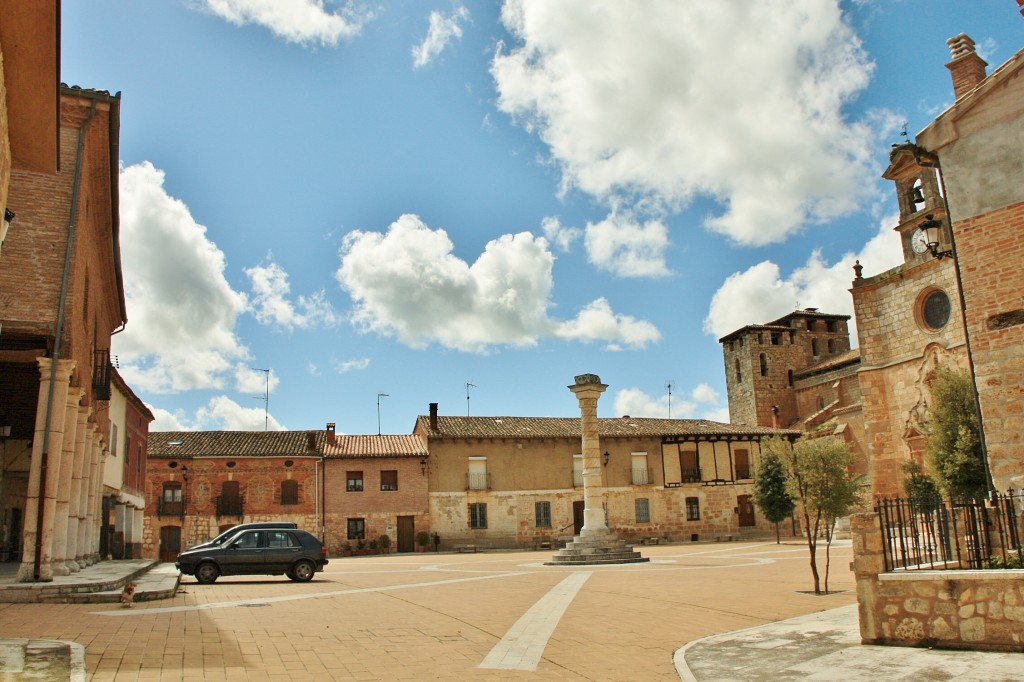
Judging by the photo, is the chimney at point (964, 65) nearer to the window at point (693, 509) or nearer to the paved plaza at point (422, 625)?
the paved plaza at point (422, 625)

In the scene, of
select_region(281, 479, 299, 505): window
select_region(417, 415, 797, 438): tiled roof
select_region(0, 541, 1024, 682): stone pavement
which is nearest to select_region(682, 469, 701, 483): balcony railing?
select_region(417, 415, 797, 438): tiled roof

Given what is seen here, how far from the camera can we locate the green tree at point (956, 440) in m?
18.7

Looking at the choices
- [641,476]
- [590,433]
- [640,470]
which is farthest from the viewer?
[640,470]

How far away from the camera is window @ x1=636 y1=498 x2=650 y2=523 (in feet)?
134

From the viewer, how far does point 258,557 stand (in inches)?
701

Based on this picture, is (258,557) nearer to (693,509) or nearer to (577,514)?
(577,514)

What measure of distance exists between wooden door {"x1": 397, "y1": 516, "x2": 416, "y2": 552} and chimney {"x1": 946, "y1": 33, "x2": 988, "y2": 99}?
29.2 meters

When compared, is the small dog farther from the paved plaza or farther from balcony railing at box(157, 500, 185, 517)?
balcony railing at box(157, 500, 185, 517)

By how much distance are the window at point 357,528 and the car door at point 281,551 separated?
65.1 feet

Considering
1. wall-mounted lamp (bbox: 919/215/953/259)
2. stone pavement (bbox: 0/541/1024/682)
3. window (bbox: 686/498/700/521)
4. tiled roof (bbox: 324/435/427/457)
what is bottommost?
stone pavement (bbox: 0/541/1024/682)

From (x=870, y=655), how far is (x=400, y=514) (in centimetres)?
3263

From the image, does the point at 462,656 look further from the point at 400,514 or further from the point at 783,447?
the point at 400,514

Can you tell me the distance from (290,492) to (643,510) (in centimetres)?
1809

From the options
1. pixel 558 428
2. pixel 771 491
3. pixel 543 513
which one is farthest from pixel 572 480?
pixel 771 491
